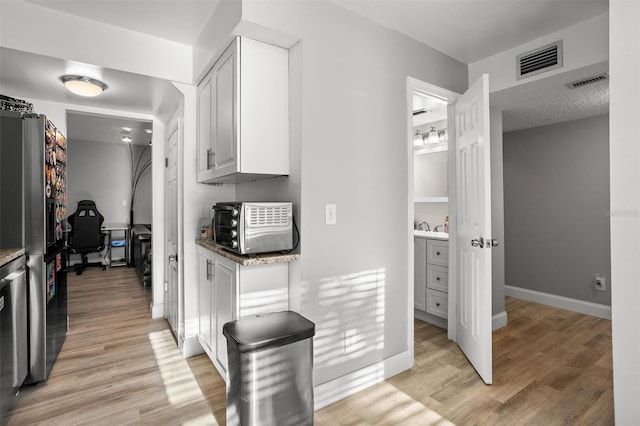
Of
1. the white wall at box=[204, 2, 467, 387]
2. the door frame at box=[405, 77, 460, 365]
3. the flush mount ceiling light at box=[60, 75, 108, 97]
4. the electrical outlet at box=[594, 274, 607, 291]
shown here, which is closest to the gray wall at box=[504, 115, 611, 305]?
the electrical outlet at box=[594, 274, 607, 291]

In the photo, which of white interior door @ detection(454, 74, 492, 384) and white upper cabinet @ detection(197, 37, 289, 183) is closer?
white upper cabinet @ detection(197, 37, 289, 183)

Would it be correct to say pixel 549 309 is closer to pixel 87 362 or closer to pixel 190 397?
pixel 190 397

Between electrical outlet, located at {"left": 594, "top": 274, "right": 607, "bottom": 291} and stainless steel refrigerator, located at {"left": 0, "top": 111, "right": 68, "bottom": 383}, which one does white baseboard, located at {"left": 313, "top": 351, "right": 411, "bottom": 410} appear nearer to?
stainless steel refrigerator, located at {"left": 0, "top": 111, "right": 68, "bottom": 383}

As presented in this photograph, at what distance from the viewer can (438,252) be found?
128 inches

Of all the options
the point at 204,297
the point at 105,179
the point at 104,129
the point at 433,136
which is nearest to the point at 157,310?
the point at 204,297

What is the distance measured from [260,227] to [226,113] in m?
0.79

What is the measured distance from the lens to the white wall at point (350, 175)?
1.98 meters

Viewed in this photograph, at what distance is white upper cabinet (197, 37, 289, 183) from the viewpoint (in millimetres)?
1953

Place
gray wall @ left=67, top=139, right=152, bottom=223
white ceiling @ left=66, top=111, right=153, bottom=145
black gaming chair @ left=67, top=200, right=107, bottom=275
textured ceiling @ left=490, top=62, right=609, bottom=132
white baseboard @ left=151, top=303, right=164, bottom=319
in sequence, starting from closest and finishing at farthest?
1. textured ceiling @ left=490, top=62, right=609, bottom=132
2. white baseboard @ left=151, top=303, right=164, bottom=319
3. white ceiling @ left=66, top=111, right=153, bottom=145
4. black gaming chair @ left=67, top=200, right=107, bottom=275
5. gray wall @ left=67, top=139, right=152, bottom=223

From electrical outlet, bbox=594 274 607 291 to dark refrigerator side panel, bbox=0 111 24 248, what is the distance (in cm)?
516

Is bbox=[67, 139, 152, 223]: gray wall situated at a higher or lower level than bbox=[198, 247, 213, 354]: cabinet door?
higher

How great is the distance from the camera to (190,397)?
2104mm

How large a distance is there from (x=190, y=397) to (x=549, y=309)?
152 inches

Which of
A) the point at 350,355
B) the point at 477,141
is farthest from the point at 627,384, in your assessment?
the point at 477,141
